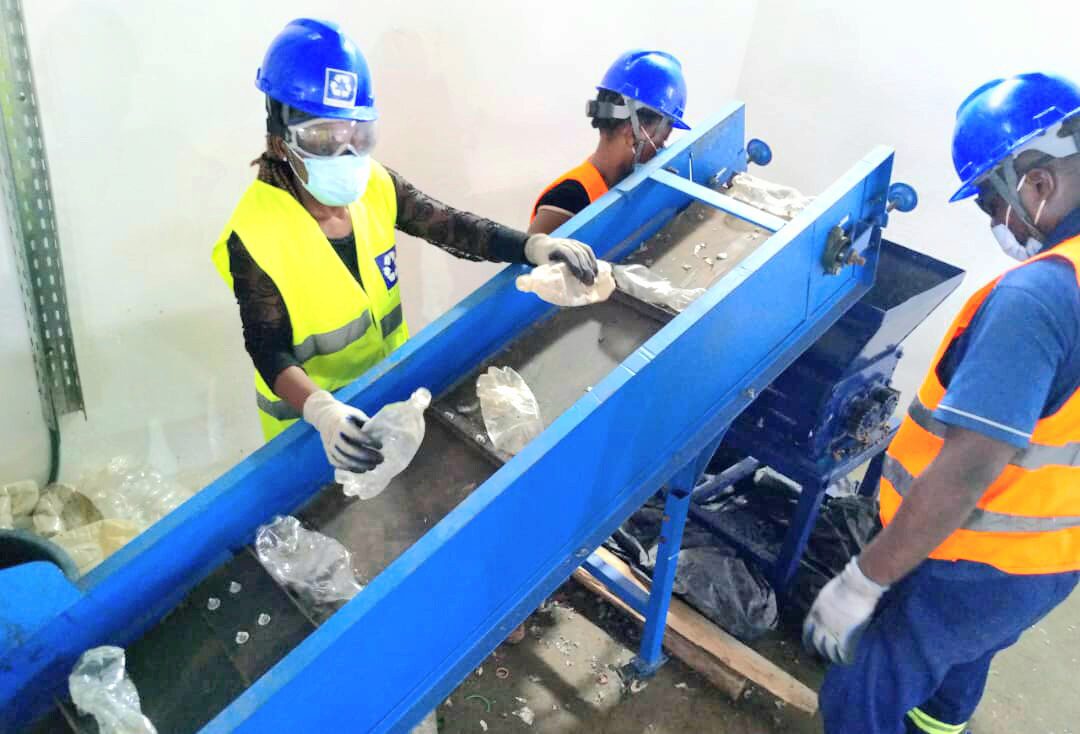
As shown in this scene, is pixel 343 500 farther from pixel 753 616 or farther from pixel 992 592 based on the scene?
pixel 753 616

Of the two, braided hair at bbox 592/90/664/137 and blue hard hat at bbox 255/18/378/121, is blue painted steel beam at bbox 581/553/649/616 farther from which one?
blue hard hat at bbox 255/18/378/121

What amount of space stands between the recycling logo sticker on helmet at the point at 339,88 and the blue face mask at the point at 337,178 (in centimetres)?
11

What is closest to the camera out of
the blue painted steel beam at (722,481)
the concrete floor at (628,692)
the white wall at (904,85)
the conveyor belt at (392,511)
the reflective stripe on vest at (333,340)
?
the conveyor belt at (392,511)

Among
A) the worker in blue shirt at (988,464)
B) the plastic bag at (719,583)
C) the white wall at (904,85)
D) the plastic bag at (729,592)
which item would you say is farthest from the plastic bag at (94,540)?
the white wall at (904,85)

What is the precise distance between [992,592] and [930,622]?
5.4 inches

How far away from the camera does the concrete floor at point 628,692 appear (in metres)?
2.47

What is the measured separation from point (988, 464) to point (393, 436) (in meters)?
1.06

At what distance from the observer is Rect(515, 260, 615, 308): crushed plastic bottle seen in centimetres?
179

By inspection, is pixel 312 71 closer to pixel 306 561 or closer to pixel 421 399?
pixel 421 399

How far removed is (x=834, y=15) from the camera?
350cm

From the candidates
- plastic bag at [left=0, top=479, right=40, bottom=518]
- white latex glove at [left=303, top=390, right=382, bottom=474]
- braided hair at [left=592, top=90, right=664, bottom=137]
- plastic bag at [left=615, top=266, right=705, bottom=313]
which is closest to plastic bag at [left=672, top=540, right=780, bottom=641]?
plastic bag at [left=615, top=266, right=705, bottom=313]

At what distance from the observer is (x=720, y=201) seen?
2135 millimetres

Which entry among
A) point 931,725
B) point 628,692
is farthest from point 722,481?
point 931,725

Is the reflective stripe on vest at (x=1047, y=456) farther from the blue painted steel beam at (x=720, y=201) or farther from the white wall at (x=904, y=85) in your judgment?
the white wall at (x=904, y=85)
